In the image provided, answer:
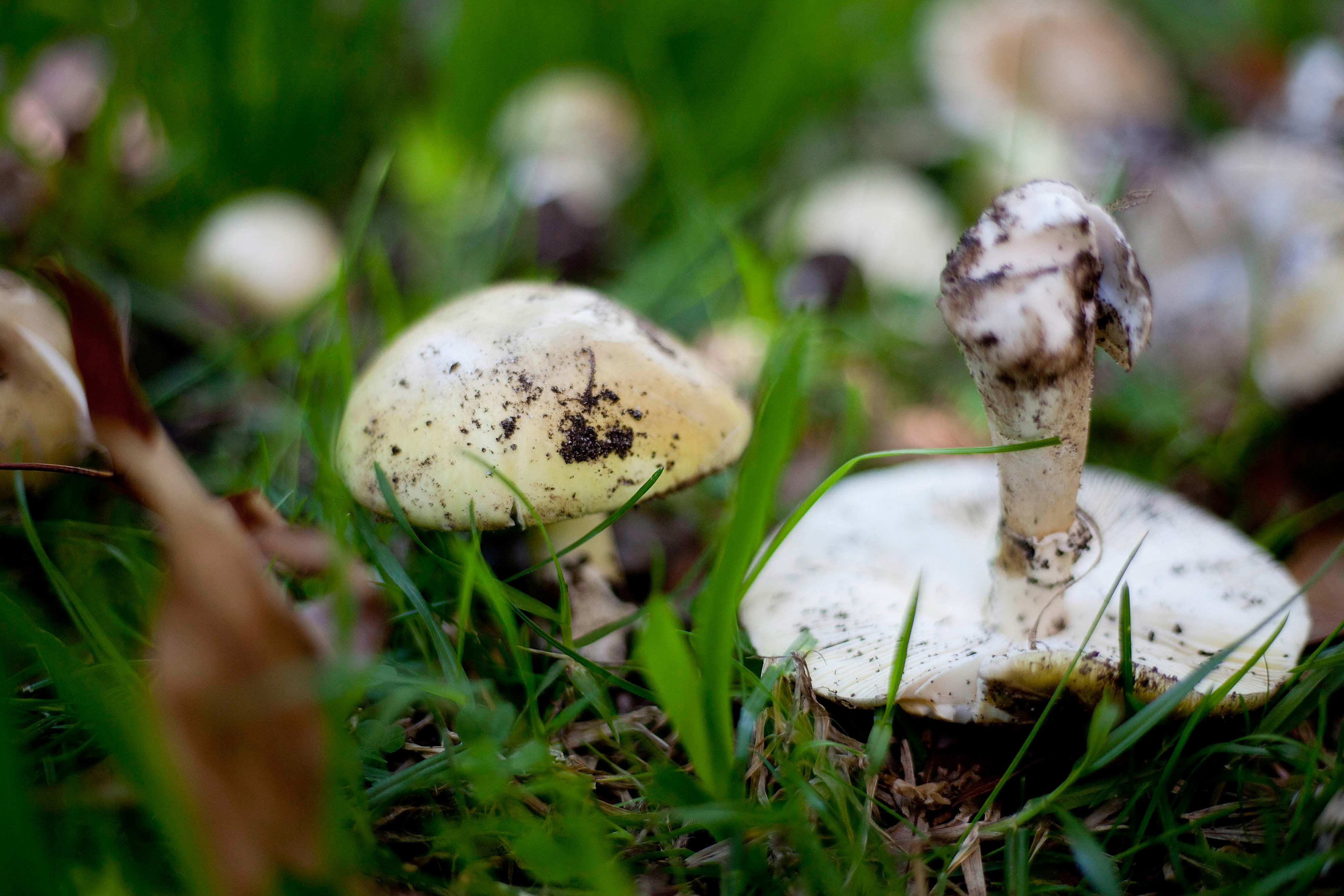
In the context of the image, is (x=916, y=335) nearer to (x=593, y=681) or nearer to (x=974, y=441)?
(x=974, y=441)

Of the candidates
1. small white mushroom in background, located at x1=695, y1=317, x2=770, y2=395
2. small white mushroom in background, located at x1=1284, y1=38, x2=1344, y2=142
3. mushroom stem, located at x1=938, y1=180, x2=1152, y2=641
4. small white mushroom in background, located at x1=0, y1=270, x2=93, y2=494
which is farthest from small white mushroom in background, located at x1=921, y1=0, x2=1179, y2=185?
small white mushroom in background, located at x1=0, y1=270, x2=93, y2=494

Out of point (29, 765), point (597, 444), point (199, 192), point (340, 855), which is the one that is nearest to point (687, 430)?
point (597, 444)

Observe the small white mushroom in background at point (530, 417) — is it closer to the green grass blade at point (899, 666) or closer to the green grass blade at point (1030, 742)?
the green grass blade at point (899, 666)

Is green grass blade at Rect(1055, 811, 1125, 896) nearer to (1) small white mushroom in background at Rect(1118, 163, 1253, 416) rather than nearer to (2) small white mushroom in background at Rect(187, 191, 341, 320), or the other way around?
(1) small white mushroom in background at Rect(1118, 163, 1253, 416)

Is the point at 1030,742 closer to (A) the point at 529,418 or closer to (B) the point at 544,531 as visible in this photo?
(B) the point at 544,531

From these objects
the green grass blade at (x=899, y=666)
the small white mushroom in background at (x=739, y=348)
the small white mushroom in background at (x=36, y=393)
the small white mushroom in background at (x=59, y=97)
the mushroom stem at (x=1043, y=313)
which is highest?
the small white mushroom in background at (x=59, y=97)

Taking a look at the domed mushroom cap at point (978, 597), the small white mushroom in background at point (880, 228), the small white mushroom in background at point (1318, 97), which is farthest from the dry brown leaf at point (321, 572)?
the small white mushroom in background at point (1318, 97)
